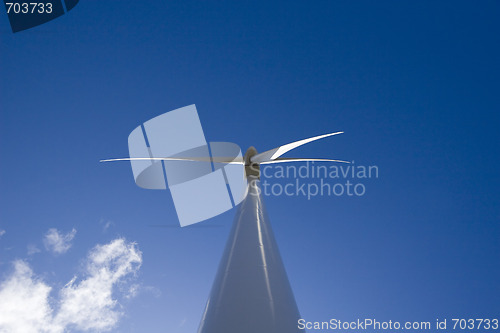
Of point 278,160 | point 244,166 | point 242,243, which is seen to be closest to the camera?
point 242,243

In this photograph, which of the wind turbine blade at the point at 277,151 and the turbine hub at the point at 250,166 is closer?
the wind turbine blade at the point at 277,151

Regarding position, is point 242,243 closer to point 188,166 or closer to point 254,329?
point 254,329

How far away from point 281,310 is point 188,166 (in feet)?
33.9

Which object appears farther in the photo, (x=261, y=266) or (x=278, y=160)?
(x=278, y=160)


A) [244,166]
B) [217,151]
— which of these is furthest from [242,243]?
[217,151]

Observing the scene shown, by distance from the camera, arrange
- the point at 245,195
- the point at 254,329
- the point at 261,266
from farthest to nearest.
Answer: the point at 245,195, the point at 261,266, the point at 254,329

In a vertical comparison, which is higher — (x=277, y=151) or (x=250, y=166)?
(x=277, y=151)

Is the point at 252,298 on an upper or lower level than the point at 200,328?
upper

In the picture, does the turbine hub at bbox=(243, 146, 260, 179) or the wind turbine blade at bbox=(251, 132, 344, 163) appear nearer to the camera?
the wind turbine blade at bbox=(251, 132, 344, 163)

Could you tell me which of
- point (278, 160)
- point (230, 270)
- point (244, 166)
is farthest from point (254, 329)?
point (278, 160)

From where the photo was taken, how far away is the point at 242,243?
10727 mm

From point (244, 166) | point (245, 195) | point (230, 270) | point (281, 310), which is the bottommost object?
point (281, 310)

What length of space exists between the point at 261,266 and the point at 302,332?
6.28 feet

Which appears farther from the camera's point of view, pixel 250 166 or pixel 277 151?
pixel 250 166
